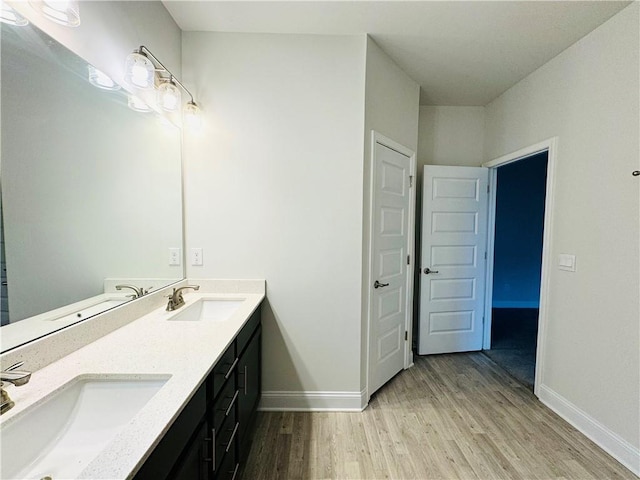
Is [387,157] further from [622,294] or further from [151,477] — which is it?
[151,477]

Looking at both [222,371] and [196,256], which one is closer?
[222,371]

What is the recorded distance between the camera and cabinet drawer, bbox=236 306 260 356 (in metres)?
1.51

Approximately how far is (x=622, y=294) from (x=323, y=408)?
2.07 m

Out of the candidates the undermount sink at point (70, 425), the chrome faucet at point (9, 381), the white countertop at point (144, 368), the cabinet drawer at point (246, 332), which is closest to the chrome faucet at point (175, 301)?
the white countertop at point (144, 368)

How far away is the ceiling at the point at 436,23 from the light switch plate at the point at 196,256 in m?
1.55

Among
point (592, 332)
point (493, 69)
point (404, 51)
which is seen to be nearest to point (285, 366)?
point (592, 332)

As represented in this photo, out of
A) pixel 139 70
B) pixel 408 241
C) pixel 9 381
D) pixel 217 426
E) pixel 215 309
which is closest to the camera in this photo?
pixel 9 381

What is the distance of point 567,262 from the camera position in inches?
83.1

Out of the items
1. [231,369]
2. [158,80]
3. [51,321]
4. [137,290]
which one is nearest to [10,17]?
[158,80]

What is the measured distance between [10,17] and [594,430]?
353 centimetres

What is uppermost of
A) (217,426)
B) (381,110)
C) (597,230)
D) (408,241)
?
(381,110)

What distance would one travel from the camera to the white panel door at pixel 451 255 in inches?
116

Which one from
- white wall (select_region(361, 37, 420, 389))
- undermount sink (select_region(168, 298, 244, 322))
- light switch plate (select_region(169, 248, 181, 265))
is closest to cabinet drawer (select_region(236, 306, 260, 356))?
undermount sink (select_region(168, 298, 244, 322))

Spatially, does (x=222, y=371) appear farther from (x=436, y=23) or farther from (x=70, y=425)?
(x=436, y=23)
